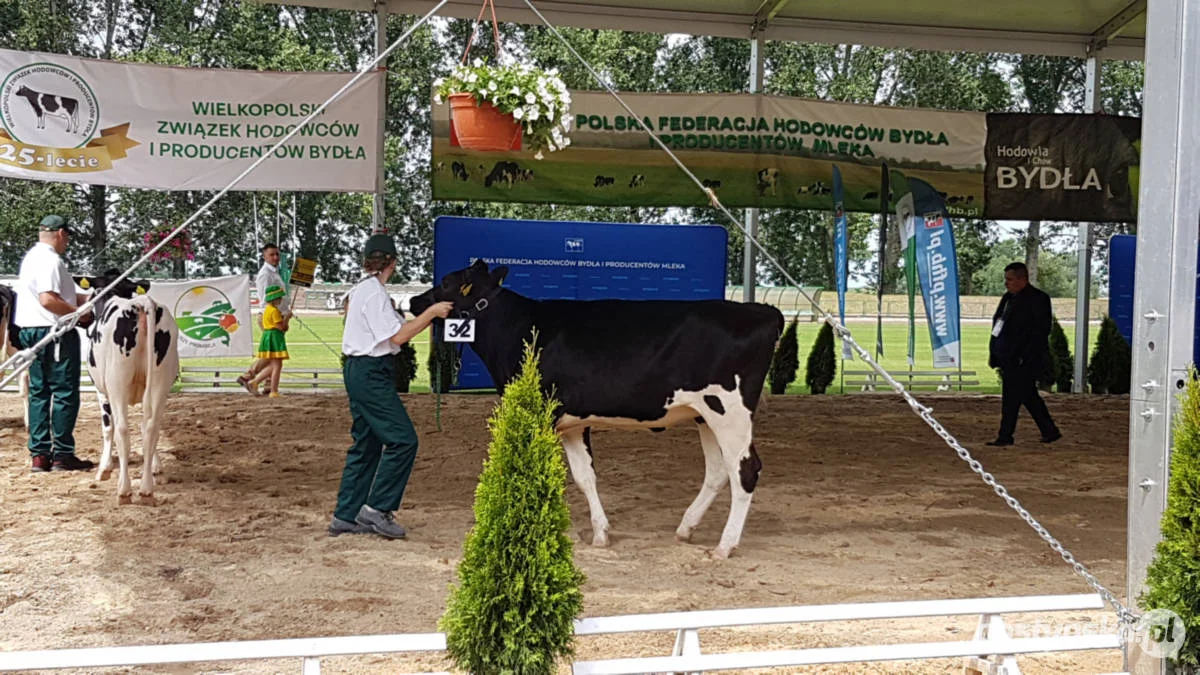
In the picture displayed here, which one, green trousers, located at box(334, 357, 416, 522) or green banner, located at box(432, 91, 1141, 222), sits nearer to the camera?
green trousers, located at box(334, 357, 416, 522)

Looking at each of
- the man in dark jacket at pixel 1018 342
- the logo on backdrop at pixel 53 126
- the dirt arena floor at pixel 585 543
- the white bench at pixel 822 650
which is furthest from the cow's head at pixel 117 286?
the man in dark jacket at pixel 1018 342

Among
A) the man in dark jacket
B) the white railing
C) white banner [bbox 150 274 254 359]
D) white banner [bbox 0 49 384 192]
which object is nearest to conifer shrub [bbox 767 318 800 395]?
the man in dark jacket

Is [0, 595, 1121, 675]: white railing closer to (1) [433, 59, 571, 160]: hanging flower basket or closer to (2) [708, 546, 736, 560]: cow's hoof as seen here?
(2) [708, 546, 736, 560]: cow's hoof

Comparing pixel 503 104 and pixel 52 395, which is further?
pixel 52 395

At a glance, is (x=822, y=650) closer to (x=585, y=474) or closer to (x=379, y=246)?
(x=585, y=474)

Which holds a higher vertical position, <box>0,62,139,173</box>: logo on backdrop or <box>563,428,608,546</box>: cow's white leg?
<box>0,62,139,173</box>: logo on backdrop

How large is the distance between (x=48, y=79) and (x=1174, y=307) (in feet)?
34.9

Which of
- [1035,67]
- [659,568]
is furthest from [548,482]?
[1035,67]

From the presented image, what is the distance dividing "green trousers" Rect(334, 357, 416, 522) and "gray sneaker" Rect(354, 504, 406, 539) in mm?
53

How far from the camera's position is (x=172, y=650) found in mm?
3043

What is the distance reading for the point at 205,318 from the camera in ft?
44.4

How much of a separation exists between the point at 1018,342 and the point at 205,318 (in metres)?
9.66

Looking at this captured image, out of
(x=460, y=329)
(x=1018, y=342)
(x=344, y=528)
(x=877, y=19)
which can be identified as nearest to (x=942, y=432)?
(x=460, y=329)

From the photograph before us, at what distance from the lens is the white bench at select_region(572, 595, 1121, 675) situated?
335 cm
